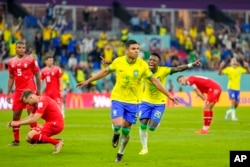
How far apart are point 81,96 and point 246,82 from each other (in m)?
12.3

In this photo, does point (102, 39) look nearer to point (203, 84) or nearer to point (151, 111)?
point (203, 84)

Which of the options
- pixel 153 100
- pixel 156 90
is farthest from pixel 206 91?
pixel 153 100

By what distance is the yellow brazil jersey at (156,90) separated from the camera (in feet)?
70.3

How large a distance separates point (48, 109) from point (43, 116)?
0.27 m

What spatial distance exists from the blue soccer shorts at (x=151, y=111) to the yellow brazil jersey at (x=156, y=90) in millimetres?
120

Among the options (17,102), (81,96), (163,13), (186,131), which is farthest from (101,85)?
(17,102)

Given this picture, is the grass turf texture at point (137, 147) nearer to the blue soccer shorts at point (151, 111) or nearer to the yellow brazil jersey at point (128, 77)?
the blue soccer shorts at point (151, 111)

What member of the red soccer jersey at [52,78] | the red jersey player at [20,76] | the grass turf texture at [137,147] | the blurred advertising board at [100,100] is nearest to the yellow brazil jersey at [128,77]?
the grass turf texture at [137,147]

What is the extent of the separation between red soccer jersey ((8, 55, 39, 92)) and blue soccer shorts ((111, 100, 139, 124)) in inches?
195

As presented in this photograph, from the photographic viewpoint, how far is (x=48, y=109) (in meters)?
19.9

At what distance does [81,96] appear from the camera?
157ft

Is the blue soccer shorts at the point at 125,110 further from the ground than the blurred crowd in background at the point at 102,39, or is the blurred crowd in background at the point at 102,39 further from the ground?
the blurred crowd in background at the point at 102,39

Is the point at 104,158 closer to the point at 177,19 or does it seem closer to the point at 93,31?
the point at 93,31

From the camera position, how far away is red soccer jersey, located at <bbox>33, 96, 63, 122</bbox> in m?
19.5
